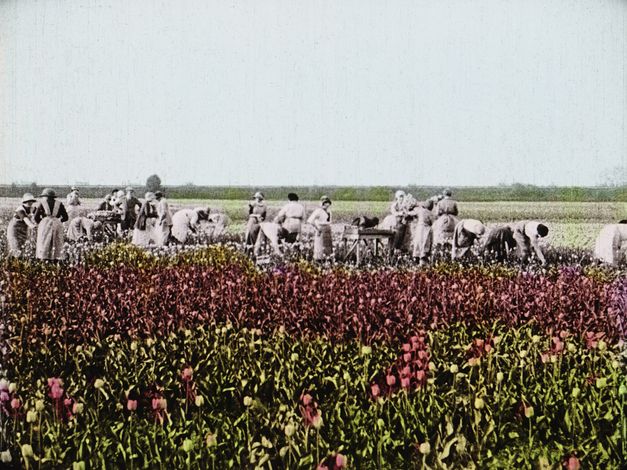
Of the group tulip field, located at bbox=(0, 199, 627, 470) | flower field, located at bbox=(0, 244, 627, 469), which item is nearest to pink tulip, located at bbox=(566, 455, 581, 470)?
tulip field, located at bbox=(0, 199, 627, 470)

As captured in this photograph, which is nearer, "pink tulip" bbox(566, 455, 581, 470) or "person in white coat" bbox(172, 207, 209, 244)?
"pink tulip" bbox(566, 455, 581, 470)

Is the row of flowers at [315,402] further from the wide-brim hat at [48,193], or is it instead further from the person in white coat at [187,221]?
the wide-brim hat at [48,193]

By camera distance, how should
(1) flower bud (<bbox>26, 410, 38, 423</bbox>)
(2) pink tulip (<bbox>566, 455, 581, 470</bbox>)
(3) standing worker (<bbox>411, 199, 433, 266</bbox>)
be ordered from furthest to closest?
1. (3) standing worker (<bbox>411, 199, 433, 266</bbox>)
2. (1) flower bud (<bbox>26, 410, 38, 423</bbox>)
3. (2) pink tulip (<bbox>566, 455, 581, 470</bbox>)

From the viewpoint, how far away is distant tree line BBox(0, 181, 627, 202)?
13.5 feet

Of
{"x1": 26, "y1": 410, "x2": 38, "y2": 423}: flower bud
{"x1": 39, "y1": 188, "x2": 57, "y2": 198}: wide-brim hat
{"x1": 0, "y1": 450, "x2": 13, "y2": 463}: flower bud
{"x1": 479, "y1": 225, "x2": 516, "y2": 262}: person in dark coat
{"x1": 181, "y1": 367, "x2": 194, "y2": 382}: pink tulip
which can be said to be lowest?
{"x1": 0, "y1": 450, "x2": 13, "y2": 463}: flower bud

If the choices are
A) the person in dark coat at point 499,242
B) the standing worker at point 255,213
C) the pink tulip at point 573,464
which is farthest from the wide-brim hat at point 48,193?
the pink tulip at point 573,464

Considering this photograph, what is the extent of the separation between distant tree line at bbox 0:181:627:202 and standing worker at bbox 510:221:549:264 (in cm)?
21

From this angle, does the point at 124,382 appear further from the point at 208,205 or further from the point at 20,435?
the point at 208,205

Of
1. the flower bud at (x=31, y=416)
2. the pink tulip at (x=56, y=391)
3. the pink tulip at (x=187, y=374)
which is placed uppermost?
the pink tulip at (x=187, y=374)

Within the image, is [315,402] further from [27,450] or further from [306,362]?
[27,450]

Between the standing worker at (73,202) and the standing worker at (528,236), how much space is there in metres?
2.64

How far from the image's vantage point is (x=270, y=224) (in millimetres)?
4199

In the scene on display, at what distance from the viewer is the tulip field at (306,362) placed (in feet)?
11.9

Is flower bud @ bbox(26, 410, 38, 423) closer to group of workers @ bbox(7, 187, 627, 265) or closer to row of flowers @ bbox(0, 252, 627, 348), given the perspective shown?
row of flowers @ bbox(0, 252, 627, 348)
